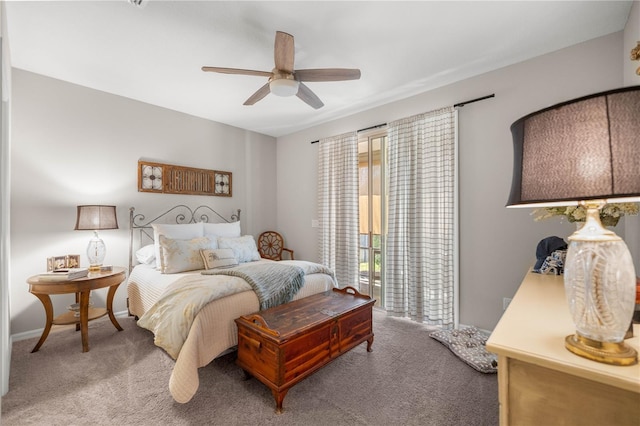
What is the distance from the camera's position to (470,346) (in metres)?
2.50

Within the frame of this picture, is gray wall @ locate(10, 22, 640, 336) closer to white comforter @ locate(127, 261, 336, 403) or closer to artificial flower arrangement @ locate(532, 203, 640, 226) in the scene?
artificial flower arrangement @ locate(532, 203, 640, 226)

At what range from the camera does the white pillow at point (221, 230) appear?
3.64 metres

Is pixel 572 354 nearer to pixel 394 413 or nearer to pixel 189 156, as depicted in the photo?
pixel 394 413

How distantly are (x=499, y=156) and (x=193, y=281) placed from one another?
10.2 ft

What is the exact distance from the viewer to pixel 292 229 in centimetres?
482

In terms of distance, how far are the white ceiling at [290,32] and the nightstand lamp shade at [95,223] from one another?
1.43m

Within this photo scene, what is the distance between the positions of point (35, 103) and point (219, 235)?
2329 millimetres

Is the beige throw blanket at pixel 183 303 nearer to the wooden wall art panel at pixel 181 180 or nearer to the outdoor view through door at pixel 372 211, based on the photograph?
the outdoor view through door at pixel 372 211

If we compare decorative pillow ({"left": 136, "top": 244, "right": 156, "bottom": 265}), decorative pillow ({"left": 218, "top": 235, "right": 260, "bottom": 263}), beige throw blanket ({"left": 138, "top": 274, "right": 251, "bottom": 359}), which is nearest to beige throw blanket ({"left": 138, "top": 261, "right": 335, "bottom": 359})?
beige throw blanket ({"left": 138, "top": 274, "right": 251, "bottom": 359})

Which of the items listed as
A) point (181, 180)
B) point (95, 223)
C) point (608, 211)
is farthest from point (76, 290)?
point (608, 211)

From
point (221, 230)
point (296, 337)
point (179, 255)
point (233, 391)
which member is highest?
point (221, 230)

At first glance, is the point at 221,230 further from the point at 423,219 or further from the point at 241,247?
the point at 423,219

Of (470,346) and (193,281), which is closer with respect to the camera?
(193,281)

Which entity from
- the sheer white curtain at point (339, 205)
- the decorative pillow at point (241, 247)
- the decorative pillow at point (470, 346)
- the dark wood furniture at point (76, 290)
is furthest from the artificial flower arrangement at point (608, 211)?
the dark wood furniture at point (76, 290)
